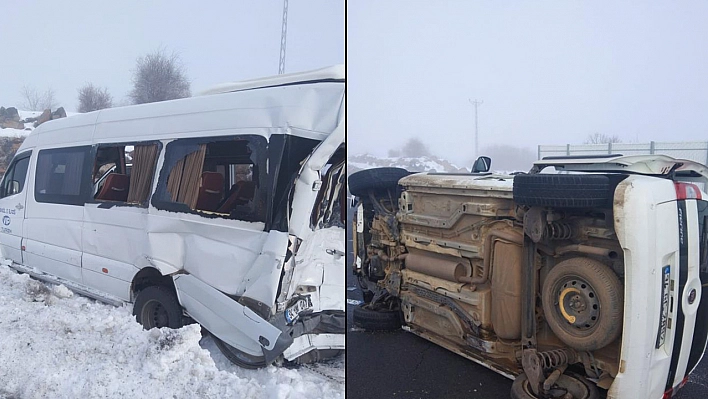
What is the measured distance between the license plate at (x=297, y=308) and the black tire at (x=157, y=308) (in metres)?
0.41

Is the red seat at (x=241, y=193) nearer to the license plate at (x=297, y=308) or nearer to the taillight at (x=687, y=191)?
the license plate at (x=297, y=308)

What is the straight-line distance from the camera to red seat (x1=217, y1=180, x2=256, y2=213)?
5.94 ft

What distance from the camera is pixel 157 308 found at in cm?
190

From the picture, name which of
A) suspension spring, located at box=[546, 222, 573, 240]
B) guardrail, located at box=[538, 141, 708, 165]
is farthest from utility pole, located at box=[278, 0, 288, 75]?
guardrail, located at box=[538, 141, 708, 165]

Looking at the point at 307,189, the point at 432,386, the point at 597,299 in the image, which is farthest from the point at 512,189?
the point at 307,189

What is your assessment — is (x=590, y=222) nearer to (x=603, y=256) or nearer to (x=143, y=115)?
(x=603, y=256)

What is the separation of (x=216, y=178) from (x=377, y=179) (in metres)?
2.79

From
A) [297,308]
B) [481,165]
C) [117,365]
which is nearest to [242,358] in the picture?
[297,308]

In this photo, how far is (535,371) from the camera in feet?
10.4

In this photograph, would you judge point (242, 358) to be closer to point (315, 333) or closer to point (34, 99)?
point (315, 333)

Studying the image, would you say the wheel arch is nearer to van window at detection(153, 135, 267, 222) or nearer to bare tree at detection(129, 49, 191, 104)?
van window at detection(153, 135, 267, 222)

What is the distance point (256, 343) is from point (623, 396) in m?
2.18

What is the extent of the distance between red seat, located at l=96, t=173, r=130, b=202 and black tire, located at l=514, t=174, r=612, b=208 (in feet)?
7.66

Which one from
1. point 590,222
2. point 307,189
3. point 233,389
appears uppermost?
point 307,189
